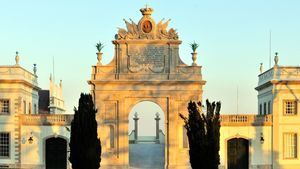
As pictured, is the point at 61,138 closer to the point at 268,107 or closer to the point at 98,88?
the point at 98,88

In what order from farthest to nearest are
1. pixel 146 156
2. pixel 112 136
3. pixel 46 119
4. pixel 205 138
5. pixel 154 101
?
pixel 146 156 < pixel 112 136 < pixel 154 101 < pixel 46 119 < pixel 205 138

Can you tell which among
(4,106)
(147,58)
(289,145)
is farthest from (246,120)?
(4,106)

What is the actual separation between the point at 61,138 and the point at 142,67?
7962 mm

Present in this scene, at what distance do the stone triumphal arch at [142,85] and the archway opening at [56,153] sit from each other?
2858 mm

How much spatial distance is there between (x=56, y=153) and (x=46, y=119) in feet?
8.70

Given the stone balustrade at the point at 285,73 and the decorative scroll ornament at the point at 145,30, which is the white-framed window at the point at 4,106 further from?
the stone balustrade at the point at 285,73

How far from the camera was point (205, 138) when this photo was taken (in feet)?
115

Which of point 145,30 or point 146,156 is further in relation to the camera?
point 146,156

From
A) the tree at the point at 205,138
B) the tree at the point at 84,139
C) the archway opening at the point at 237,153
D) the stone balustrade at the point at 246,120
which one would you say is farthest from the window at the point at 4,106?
the tree at the point at 205,138

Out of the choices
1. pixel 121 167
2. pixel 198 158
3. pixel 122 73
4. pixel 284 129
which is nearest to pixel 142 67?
pixel 122 73

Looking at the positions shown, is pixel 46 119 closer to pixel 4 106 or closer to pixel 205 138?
pixel 4 106

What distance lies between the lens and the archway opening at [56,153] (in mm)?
48312

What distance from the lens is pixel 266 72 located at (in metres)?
49.9

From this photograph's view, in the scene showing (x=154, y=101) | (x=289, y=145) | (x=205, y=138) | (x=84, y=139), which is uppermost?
Result: (x=154, y=101)
